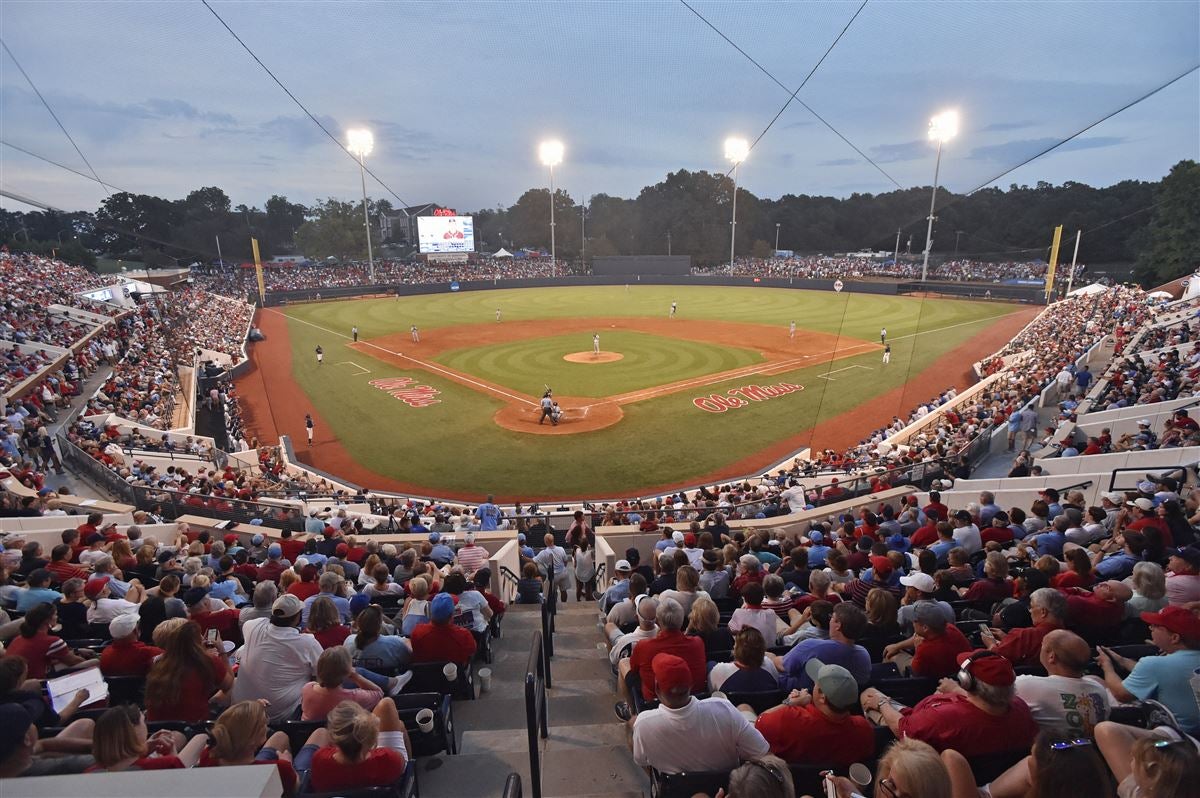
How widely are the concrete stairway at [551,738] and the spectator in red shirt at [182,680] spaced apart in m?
1.68

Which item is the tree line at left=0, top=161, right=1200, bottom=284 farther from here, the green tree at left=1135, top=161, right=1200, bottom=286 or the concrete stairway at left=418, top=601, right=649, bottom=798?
the concrete stairway at left=418, top=601, right=649, bottom=798

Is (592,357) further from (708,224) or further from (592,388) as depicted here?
(708,224)

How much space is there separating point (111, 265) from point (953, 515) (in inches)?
2980

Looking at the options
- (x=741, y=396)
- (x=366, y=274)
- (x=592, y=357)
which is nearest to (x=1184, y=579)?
(x=741, y=396)

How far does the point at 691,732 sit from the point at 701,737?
0.21 feet

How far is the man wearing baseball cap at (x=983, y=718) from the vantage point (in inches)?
137

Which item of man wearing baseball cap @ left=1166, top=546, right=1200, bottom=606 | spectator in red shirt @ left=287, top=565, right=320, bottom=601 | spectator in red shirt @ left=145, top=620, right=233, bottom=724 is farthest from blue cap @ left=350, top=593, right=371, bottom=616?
man wearing baseball cap @ left=1166, top=546, right=1200, bottom=606

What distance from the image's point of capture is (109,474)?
1492cm

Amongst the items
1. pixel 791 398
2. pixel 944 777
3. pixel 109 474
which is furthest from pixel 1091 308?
pixel 109 474

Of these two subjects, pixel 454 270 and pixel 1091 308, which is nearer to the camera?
pixel 1091 308

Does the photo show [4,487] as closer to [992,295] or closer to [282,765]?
[282,765]

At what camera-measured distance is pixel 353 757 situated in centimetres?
338

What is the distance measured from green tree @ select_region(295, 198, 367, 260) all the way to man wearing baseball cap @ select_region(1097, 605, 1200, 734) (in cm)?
10834

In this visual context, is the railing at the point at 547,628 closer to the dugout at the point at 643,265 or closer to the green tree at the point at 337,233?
the dugout at the point at 643,265
